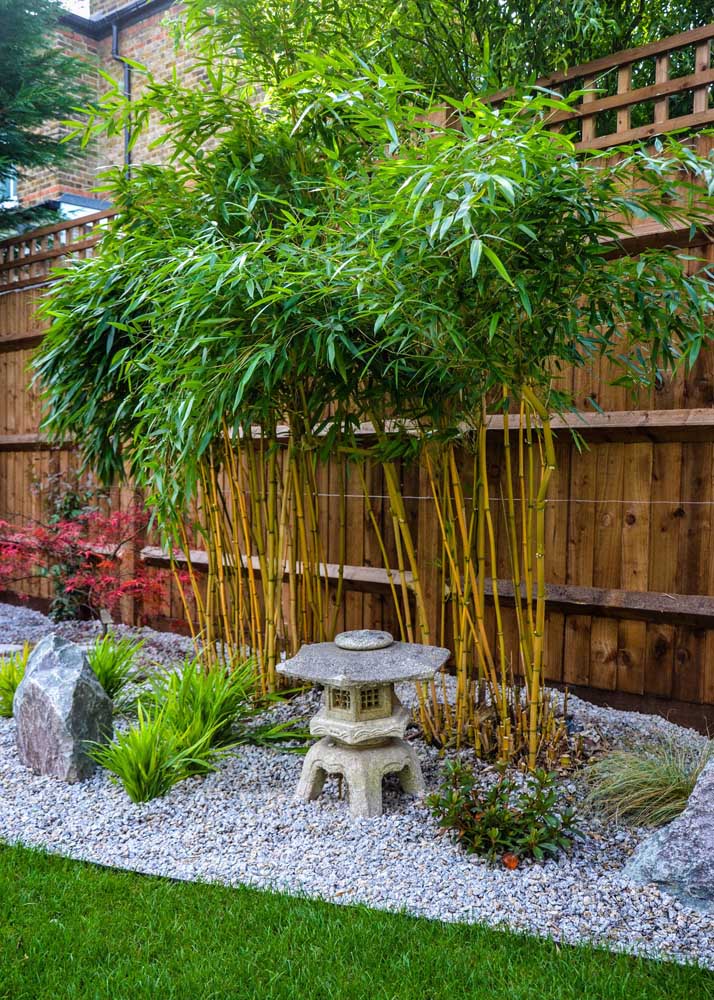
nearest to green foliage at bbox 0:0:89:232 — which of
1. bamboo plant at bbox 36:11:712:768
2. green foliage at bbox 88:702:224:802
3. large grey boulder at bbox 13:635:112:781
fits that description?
bamboo plant at bbox 36:11:712:768

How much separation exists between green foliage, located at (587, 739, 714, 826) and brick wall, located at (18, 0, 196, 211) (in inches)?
320

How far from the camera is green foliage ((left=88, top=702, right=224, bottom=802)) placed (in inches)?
102

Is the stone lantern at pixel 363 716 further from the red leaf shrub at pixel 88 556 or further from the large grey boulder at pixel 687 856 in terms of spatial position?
the red leaf shrub at pixel 88 556

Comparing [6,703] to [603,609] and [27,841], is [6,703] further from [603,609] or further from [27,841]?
[603,609]

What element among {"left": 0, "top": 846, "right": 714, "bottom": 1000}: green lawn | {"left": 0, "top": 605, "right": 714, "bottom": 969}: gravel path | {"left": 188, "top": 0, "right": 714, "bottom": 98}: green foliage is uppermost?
{"left": 188, "top": 0, "right": 714, "bottom": 98}: green foliage

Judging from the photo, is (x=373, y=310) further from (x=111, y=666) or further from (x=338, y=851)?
(x=111, y=666)

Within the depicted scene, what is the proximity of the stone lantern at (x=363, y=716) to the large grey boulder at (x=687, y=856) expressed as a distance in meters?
0.71

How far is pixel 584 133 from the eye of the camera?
10.6ft

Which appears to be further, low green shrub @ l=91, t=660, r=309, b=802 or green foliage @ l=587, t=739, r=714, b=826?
low green shrub @ l=91, t=660, r=309, b=802

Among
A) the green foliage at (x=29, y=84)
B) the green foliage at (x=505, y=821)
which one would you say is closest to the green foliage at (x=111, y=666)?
the green foliage at (x=505, y=821)

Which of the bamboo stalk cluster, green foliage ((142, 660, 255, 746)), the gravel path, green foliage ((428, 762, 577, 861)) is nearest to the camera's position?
the gravel path

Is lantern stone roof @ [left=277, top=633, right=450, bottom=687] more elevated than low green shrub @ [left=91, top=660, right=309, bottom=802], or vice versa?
lantern stone roof @ [left=277, top=633, right=450, bottom=687]

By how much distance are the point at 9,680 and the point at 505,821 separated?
230cm

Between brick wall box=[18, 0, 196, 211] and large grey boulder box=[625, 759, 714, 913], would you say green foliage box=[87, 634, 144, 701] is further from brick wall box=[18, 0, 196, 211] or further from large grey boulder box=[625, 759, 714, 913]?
brick wall box=[18, 0, 196, 211]
